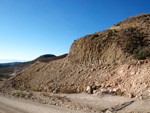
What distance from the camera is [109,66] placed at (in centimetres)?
1130

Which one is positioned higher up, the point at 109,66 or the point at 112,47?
the point at 112,47

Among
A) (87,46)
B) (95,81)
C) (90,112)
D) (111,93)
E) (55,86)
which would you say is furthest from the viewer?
(87,46)

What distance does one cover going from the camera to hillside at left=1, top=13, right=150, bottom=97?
8.50 m

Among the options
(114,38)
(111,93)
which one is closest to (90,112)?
(111,93)

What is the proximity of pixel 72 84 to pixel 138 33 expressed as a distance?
34.0ft

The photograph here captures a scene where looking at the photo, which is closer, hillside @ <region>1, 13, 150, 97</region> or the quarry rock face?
hillside @ <region>1, 13, 150, 97</region>

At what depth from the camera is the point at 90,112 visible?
5879mm

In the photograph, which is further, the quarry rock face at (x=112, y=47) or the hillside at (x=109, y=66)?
the quarry rock face at (x=112, y=47)

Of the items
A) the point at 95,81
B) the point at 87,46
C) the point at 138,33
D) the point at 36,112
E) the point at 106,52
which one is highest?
the point at 138,33

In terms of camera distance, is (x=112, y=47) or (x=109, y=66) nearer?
(x=109, y=66)

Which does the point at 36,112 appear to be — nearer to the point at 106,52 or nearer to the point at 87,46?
the point at 106,52

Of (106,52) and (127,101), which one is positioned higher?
(106,52)

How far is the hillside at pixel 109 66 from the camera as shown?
8500 mm

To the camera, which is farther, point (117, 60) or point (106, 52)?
point (106, 52)
